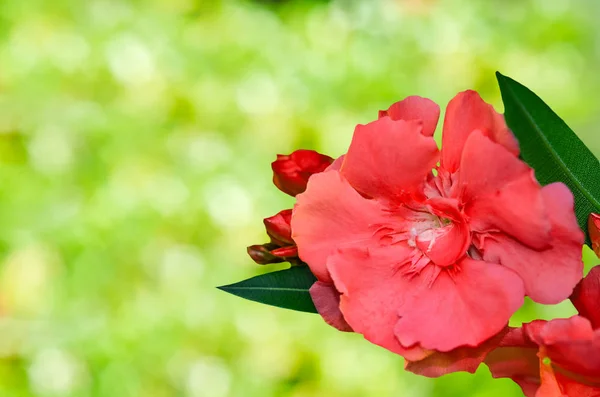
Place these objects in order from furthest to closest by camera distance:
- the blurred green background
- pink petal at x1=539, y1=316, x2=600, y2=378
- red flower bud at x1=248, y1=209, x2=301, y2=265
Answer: the blurred green background, red flower bud at x1=248, y1=209, x2=301, y2=265, pink petal at x1=539, y1=316, x2=600, y2=378

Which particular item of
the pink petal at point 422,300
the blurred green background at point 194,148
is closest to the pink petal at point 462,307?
the pink petal at point 422,300

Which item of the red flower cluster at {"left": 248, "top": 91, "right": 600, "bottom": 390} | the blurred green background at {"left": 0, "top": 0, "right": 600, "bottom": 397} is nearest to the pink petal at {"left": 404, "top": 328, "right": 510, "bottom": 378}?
the red flower cluster at {"left": 248, "top": 91, "right": 600, "bottom": 390}

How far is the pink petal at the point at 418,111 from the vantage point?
41 cm

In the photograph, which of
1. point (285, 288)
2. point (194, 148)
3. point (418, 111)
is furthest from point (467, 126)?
point (194, 148)

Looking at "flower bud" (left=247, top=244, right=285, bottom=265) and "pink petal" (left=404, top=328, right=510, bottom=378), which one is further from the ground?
"flower bud" (left=247, top=244, right=285, bottom=265)

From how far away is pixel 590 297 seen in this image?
382mm

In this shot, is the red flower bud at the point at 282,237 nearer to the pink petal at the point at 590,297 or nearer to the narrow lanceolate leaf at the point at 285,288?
the narrow lanceolate leaf at the point at 285,288

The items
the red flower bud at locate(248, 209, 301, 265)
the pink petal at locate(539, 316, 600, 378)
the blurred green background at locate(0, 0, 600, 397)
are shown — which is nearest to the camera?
the pink petal at locate(539, 316, 600, 378)

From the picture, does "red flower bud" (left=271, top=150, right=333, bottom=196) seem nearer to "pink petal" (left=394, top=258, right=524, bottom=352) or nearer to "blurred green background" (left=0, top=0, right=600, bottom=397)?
"pink petal" (left=394, top=258, right=524, bottom=352)

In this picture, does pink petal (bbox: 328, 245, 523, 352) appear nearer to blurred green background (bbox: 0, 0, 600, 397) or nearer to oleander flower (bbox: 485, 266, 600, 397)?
oleander flower (bbox: 485, 266, 600, 397)

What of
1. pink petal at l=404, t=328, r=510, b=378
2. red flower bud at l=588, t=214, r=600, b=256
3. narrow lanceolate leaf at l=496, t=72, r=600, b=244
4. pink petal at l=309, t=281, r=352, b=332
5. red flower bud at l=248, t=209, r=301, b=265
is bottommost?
pink petal at l=404, t=328, r=510, b=378

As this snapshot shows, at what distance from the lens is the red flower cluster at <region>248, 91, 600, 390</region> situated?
0.35 m

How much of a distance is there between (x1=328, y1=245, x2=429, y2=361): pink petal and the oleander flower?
0.18 ft

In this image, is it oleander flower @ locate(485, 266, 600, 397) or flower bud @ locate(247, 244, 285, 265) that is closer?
oleander flower @ locate(485, 266, 600, 397)
